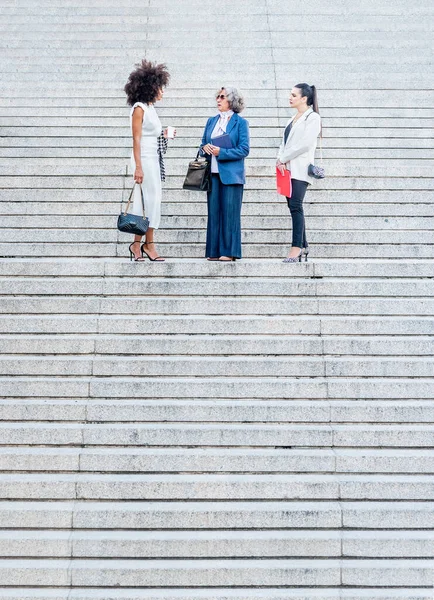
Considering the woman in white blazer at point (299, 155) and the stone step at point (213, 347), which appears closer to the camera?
the stone step at point (213, 347)

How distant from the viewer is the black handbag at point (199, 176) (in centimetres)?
738

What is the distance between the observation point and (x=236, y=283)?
6898 mm

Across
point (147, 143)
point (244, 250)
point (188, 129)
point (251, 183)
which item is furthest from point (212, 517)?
point (188, 129)

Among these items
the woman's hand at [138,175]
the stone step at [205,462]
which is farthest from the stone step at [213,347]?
the woman's hand at [138,175]

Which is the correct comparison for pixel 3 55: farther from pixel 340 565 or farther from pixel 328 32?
pixel 340 565

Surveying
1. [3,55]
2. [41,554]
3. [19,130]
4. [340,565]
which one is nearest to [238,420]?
[340,565]

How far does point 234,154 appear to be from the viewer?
24.2ft

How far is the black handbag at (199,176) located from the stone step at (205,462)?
2.62 m

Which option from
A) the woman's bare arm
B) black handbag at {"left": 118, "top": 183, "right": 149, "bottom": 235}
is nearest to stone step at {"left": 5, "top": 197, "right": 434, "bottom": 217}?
the woman's bare arm

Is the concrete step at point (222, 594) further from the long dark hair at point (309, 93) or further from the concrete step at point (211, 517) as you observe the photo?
the long dark hair at point (309, 93)

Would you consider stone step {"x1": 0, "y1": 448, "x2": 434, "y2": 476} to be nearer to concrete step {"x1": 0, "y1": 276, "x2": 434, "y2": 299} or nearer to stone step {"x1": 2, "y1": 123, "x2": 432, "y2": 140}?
concrete step {"x1": 0, "y1": 276, "x2": 434, "y2": 299}

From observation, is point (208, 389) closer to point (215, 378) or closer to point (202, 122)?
point (215, 378)

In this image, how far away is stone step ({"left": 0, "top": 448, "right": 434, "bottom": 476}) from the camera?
571 cm

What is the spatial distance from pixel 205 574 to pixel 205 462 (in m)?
0.79
